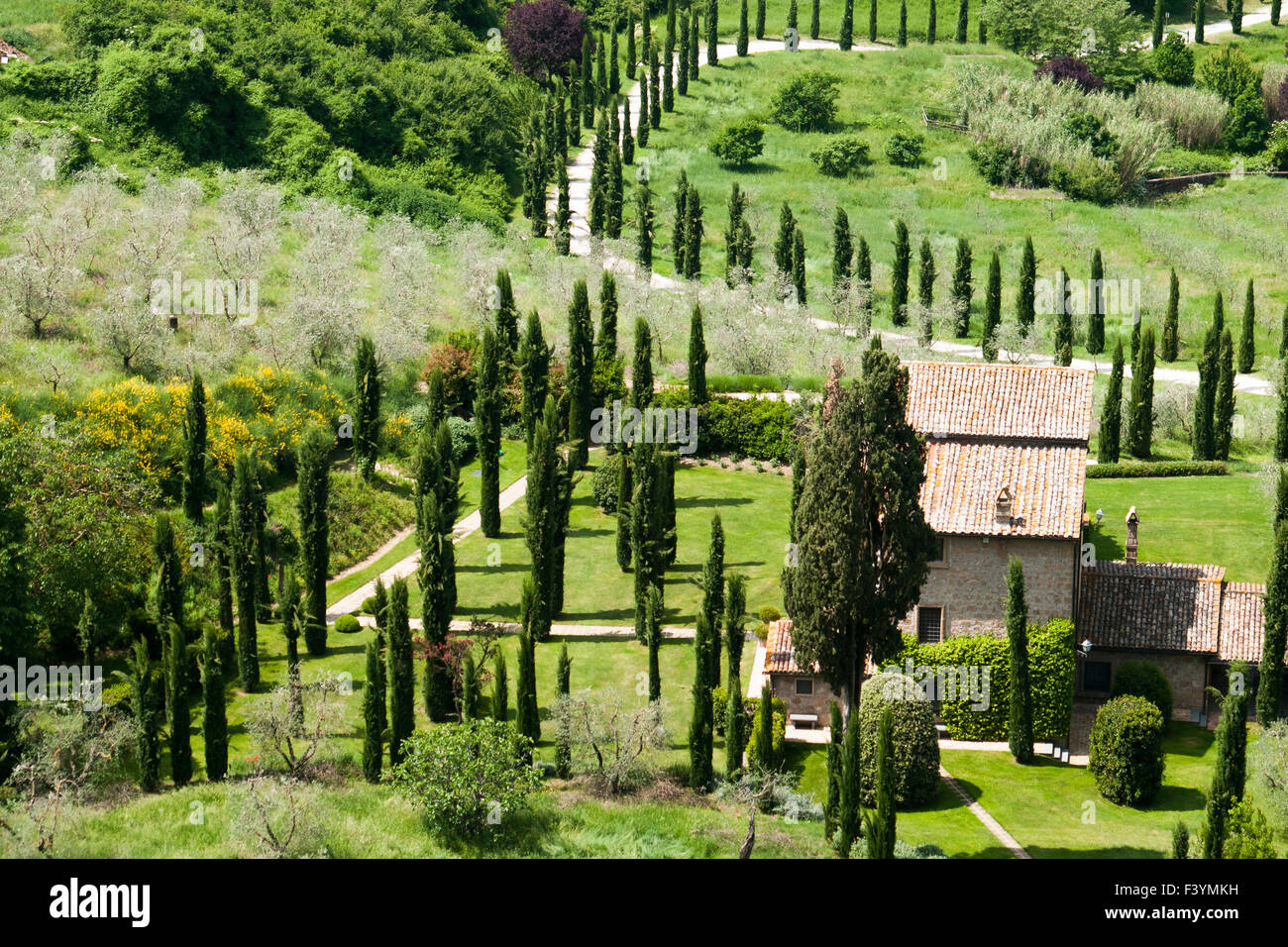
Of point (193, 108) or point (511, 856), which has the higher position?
point (193, 108)

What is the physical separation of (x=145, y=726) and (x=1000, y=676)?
3206 cm

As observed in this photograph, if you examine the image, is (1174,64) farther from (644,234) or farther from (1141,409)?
(1141,409)

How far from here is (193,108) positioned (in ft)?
416

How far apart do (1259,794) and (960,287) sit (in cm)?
5981

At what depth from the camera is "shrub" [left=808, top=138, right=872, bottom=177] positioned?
14262 cm

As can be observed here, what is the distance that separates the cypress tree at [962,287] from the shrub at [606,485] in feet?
118

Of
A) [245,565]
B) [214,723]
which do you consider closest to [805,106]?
[245,565]

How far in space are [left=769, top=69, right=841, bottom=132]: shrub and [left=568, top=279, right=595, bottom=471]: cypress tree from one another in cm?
6289

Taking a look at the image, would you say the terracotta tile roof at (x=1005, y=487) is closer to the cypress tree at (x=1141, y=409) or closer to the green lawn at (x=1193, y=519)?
the green lawn at (x=1193, y=519)

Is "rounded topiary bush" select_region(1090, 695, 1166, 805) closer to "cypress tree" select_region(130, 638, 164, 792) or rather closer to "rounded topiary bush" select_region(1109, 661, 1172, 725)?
"rounded topiary bush" select_region(1109, 661, 1172, 725)

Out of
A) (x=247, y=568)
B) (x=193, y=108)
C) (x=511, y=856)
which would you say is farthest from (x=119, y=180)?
(x=511, y=856)

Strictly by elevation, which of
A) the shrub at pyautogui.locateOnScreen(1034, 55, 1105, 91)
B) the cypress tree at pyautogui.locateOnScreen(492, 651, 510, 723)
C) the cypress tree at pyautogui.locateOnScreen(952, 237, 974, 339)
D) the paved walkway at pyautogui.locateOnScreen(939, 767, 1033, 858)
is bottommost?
the paved walkway at pyautogui.locateOnScreen(939, 767, 1033, 858)

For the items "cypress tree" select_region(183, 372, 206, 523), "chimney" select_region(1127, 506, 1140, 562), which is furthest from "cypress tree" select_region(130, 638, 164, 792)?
"chimney" select_region(1127, 506, 1140, 562)
